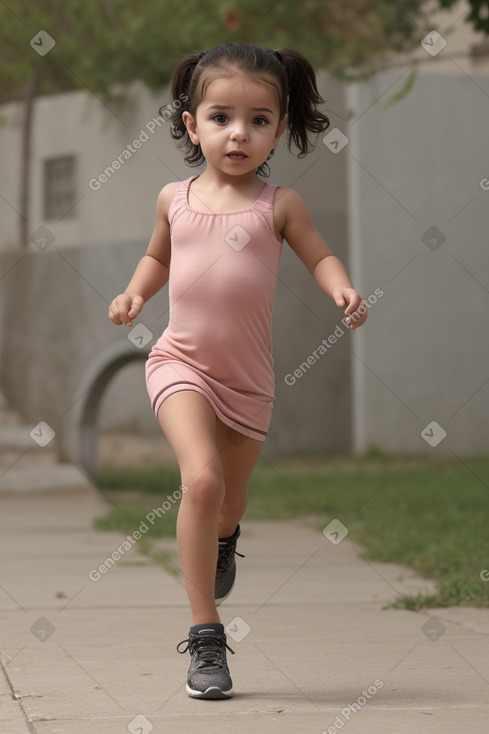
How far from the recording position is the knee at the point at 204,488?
10.3 ft

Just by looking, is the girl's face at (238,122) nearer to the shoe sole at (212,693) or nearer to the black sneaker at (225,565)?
the black sneaker at (225,565)

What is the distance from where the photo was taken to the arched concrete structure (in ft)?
36.6

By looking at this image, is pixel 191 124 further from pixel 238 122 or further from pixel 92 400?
pixel 92 400

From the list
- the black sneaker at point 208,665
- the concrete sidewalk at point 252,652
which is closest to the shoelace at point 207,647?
the black sneaker at point 208,665

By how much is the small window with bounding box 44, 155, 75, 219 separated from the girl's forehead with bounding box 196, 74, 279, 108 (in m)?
12.3

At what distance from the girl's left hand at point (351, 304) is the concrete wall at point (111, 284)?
30.5ft

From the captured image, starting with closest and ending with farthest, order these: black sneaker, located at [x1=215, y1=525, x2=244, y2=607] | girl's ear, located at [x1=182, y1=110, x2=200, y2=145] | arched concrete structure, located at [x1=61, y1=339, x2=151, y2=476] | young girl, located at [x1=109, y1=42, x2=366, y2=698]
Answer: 1. young girl, located at [x1=109, y1=42, x2=366, y2=698]
2. girl's ear, located at [x1=182, y1=110, x2=200, y2=145]
3. black sneaker, located at [x1=215, y1=525, x2=244, y2=607]
4. arched concrete structure, located at [x1=61, y1=339, x2=151, y2=476]

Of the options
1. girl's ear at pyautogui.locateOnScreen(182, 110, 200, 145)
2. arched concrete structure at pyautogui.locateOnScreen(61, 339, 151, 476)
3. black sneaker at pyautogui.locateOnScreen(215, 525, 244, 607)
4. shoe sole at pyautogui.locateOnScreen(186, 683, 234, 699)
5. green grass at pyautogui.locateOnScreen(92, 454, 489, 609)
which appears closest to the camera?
shoe sole at pyautogui.locateOnScreen(186, 683, 234, 699)

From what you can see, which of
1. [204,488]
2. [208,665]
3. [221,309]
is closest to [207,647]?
[208,665]

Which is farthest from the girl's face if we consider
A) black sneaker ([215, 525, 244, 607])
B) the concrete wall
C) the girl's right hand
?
the concrete wall

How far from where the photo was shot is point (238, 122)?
10.9 ft

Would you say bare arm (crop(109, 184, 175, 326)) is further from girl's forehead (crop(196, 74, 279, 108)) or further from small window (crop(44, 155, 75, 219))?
small window (crop(44, 155, 75, 219))

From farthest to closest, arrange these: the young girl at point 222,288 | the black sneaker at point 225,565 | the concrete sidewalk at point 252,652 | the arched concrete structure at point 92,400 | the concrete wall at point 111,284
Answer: the concrete wall at point 111,284, the arched concrete structure at point 92,400, the black sneaker at point 225,565, the young girl at point 222,288, the concrete sidewalk at point 252,652

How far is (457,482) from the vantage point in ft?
33.6
